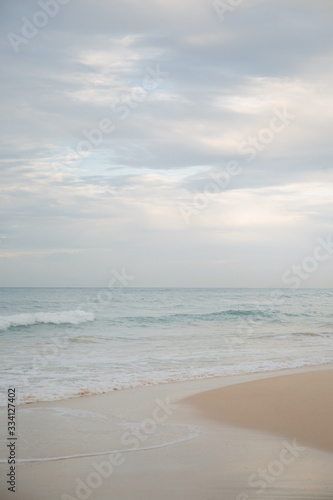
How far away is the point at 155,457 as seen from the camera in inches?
189

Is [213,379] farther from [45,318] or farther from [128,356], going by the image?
[45,318]

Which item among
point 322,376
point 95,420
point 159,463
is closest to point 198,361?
point 322,376

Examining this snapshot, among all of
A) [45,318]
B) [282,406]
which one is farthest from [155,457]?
[45,318]

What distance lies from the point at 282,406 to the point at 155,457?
10.0 ft

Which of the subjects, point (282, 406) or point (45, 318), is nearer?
point (282, 406)

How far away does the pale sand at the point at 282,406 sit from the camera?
586 centimetres

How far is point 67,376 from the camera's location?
9.51 metres

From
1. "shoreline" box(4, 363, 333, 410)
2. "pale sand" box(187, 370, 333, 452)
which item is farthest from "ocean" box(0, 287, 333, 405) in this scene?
"pale sand" box(187, 370, 333, 452)

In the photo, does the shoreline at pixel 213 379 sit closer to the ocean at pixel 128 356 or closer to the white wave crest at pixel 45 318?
the ocean at pixel 128 356

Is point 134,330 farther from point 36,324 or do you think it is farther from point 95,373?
point 95,373

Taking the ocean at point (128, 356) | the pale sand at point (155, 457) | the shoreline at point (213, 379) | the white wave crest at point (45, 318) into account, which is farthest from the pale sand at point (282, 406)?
the white wave crest at point (45, 318)

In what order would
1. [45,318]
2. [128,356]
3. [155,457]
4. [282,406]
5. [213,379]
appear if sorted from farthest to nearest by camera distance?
[45,318]
[128,356]
[213,379]
[282,406]
[155,457]

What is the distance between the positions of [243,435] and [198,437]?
0.62 meters

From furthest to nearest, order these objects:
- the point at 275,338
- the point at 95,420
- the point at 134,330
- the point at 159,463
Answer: the point at 134,330 → the point at 275,338 → the point at 95,420 → the point at 159,463
